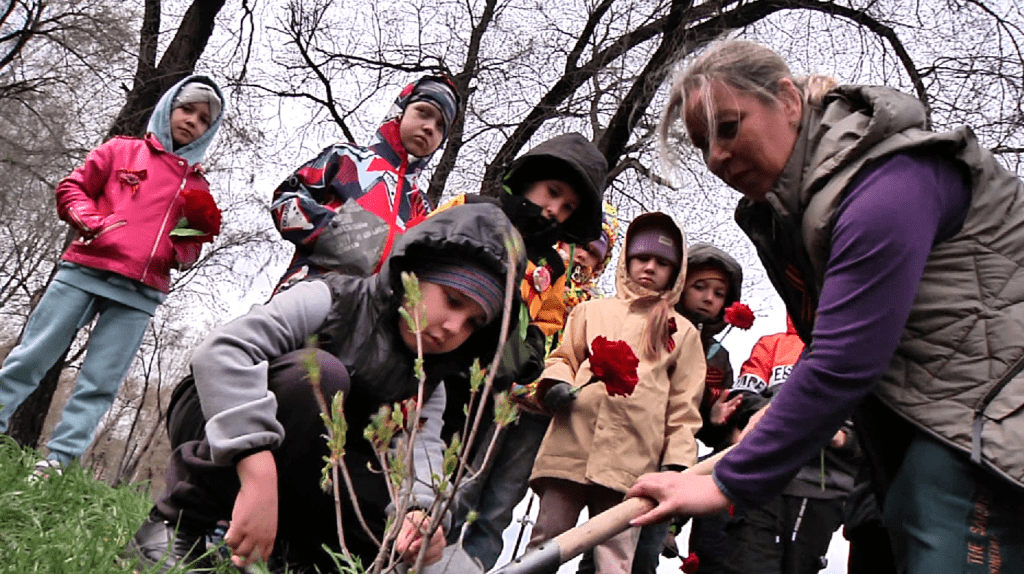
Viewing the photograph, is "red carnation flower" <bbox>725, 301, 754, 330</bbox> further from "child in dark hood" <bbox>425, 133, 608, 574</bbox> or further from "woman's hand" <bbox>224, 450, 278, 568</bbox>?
"woman's hand" <bbox>224, 450, 278, 568</bbox>

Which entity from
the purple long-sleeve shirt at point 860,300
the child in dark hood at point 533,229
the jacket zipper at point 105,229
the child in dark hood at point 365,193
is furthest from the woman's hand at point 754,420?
the jacket zipper at point 105,229

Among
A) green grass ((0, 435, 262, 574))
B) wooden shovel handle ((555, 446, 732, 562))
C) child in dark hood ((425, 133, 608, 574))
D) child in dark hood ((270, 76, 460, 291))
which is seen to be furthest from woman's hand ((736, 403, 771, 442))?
child in dark hood ((270, 76, 460, 291))

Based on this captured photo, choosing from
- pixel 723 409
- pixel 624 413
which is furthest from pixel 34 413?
pixel 723 409

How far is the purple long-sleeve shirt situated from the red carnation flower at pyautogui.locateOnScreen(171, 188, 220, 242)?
271 cm

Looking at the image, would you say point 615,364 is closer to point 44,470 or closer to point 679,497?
point 679,497

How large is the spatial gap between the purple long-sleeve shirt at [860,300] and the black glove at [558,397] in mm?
1708

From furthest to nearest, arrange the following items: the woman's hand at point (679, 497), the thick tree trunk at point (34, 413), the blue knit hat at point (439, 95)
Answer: the thick tree trunk at point (34, 413) < the blue knit hat at point (439, 95) < the woman's hand at point (679, 497)

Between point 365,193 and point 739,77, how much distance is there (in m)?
1.84

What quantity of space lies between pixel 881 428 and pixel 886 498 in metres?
0.14

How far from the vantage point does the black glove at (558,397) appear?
3396mm

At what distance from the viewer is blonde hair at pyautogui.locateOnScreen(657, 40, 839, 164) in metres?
1.86

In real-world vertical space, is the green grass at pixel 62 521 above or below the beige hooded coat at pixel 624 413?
below

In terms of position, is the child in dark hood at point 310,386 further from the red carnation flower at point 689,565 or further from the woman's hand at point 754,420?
the red carnation flower at point 689,565

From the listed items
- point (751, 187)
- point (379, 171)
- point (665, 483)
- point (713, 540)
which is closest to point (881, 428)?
point (665, 483)
